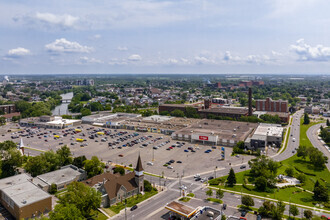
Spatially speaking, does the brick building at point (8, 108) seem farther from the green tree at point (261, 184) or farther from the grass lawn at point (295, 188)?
the green tree at point (261, 184)

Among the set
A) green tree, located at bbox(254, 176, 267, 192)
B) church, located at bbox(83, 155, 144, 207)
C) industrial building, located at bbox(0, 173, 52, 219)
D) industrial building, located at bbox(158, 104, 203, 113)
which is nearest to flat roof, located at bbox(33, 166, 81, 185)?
industrial building, located at bbox(0, 173, 52, 219)

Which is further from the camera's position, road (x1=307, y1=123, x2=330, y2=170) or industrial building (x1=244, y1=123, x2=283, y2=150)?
industrial building (x1=244, y1=123, x2=283, y2=150)

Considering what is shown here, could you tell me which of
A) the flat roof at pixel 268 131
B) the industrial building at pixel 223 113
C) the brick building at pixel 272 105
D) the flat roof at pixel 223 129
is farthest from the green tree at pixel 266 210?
the brick building at pixel 272 105

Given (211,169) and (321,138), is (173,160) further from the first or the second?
(321,138)

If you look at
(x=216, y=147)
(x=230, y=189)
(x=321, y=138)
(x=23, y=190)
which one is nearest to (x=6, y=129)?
(x=23, y=190)

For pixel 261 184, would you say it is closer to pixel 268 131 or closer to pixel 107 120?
pixel 268 131

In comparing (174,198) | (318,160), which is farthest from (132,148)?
(318,160)

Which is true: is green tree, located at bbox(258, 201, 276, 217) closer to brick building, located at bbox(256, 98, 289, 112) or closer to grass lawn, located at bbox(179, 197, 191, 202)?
grass lawn, located at bbox(179, 197, 191, 202)

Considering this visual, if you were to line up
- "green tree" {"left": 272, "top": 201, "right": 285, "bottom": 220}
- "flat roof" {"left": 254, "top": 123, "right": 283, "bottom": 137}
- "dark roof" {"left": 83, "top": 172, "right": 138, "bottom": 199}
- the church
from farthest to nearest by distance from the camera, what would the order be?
"flat roof" {"left": 254, "top": 123, "right": 283, "bottom": 137}
"dark roof" {"left": 83, "top": 172, "right": 138, "bottom": 199}
the church
"green tree" {"left": 272, "top": 201, "right": 285, "bottom": 220}

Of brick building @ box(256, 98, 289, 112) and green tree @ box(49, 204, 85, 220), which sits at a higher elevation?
brick building @ box(256, 98, 289, 112)
